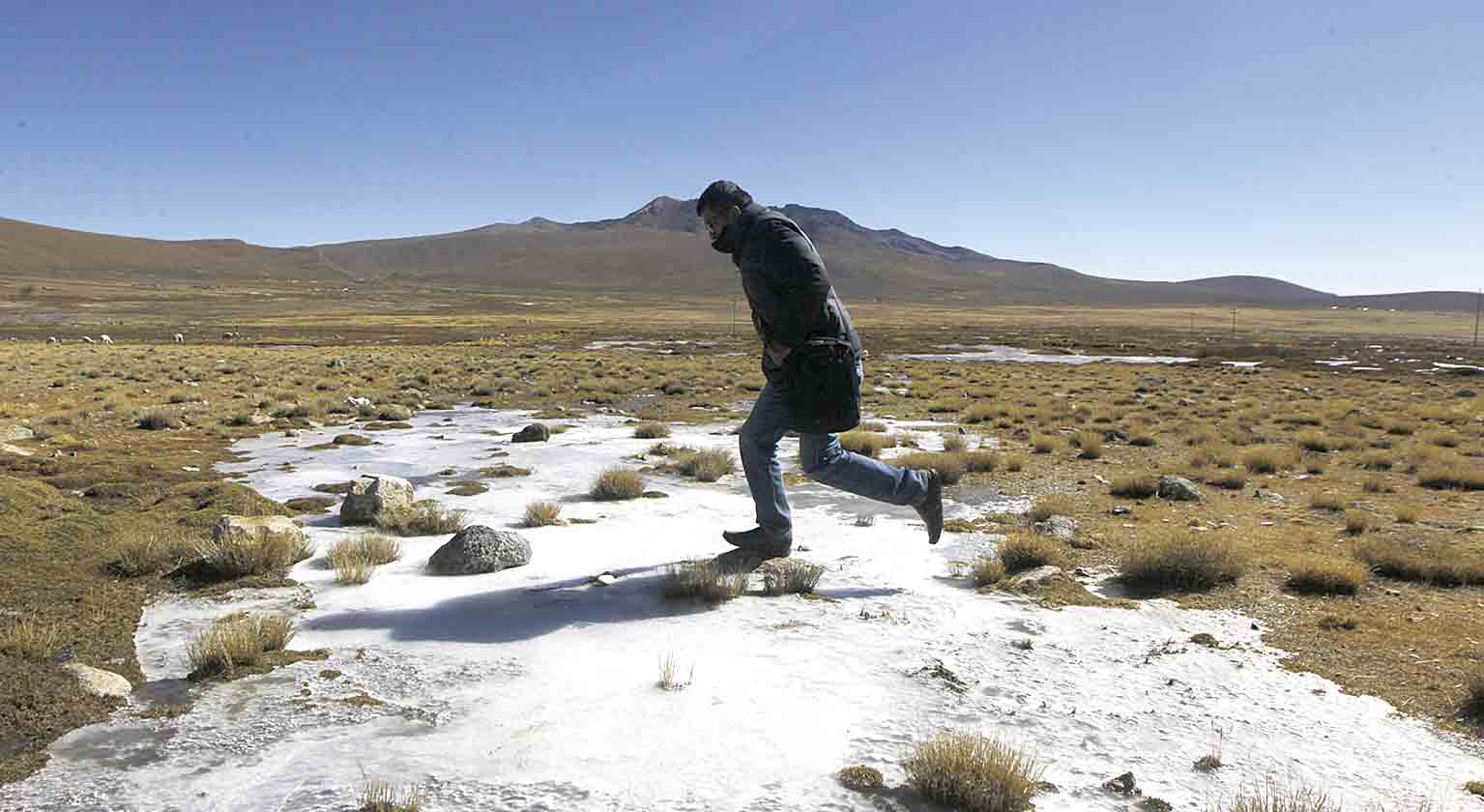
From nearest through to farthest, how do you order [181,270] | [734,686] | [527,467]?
[734,686], [527,467], [181,270]

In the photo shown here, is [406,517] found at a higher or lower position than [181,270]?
lower

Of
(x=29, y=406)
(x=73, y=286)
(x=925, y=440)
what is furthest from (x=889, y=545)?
(x=73, y=286)

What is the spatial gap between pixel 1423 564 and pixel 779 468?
169 inches

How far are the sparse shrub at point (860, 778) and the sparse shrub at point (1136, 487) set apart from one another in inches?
260

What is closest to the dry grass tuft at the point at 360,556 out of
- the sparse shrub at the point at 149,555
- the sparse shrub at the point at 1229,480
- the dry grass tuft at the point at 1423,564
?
the sparse shrub at the point at 149,555

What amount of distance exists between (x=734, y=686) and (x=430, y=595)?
79.0 inches

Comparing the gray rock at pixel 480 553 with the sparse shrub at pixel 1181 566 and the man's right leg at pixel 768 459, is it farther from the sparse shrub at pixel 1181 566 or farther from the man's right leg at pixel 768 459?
the sparse shrub at pixel 1181 566

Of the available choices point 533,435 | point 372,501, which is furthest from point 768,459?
point 533,435

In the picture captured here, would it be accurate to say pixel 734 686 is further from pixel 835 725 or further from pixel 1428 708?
pixel 1428 708

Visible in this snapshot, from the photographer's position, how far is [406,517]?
615 cm

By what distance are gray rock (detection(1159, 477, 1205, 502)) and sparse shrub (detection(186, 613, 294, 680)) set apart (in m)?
7.67

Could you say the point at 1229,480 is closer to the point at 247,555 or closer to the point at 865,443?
the point at 865,443

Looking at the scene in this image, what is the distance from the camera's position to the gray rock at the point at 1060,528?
6449mm

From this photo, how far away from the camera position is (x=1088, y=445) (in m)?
11.6
